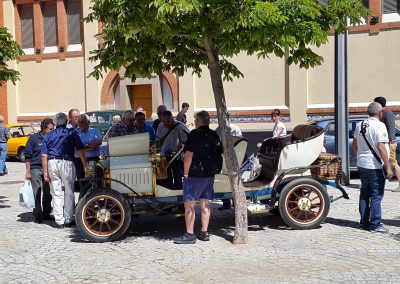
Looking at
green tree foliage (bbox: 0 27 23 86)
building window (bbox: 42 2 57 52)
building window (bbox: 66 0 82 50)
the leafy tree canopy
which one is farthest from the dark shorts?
building window (bbox: 42 2 57 52)

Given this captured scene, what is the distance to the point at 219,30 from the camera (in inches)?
265

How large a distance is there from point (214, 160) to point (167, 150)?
1400mm

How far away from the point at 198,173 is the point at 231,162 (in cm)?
47

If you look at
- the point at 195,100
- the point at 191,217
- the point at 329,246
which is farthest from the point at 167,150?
the point at 195,100

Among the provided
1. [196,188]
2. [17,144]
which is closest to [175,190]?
[196,188]

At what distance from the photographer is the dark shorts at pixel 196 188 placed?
24.7ft

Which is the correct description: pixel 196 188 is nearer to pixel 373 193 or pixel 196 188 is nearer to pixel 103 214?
pixel 103 214

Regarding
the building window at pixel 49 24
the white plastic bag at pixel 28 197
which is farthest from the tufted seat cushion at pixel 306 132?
the building window at pixel 49 24

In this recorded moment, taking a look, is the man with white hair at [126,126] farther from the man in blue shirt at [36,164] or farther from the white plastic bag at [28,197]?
the white plastic bag at [28,197]

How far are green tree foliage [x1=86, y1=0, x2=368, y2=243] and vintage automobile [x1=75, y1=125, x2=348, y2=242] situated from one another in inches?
33.4

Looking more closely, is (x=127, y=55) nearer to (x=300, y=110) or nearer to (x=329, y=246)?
(x=329, y=246)

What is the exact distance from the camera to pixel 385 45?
17969mm

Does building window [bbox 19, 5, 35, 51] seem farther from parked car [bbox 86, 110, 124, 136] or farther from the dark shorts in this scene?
the dark shorts

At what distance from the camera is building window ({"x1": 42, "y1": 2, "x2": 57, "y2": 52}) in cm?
2467
